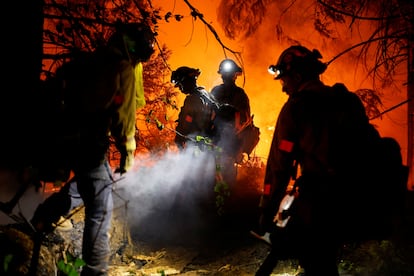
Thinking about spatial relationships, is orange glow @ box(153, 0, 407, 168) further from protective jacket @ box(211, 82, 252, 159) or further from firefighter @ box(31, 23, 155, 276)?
firefighter @ box(31, 23, 155, 276)

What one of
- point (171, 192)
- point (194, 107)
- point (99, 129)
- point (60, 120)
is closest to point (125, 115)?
point (99, 129)

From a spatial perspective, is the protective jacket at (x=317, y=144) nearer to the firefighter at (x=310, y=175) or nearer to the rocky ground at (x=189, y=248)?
the firefighter at (x=310, y=175)

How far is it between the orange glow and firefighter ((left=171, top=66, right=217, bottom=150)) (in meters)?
6.00

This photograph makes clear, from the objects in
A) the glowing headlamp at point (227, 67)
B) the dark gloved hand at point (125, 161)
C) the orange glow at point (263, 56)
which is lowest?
the dark gloved hand at point (125, 161)

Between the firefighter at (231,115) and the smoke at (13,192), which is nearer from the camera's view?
the smoke at (13,192)

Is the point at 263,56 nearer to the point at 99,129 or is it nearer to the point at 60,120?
the point at 99,129

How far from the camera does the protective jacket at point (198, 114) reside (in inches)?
270

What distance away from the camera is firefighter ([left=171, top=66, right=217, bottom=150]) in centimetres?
673

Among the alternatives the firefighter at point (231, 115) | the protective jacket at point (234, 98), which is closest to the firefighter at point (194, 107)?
the firefighter at point (231, 115)

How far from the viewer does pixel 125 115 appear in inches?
136

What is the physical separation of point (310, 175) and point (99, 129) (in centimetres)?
204

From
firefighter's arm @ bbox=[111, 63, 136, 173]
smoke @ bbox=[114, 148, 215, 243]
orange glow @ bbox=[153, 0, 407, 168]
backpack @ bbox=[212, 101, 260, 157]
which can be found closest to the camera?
firefighter's arm @ bbox=[111, 63, 136, 173]

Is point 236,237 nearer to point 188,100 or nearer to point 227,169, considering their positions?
point 227,169

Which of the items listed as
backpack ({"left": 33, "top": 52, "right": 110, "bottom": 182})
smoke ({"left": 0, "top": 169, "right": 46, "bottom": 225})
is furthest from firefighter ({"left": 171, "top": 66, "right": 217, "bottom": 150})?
backpack ({"left": 33, "top": 52, "right": 110, "bottom": 182})
